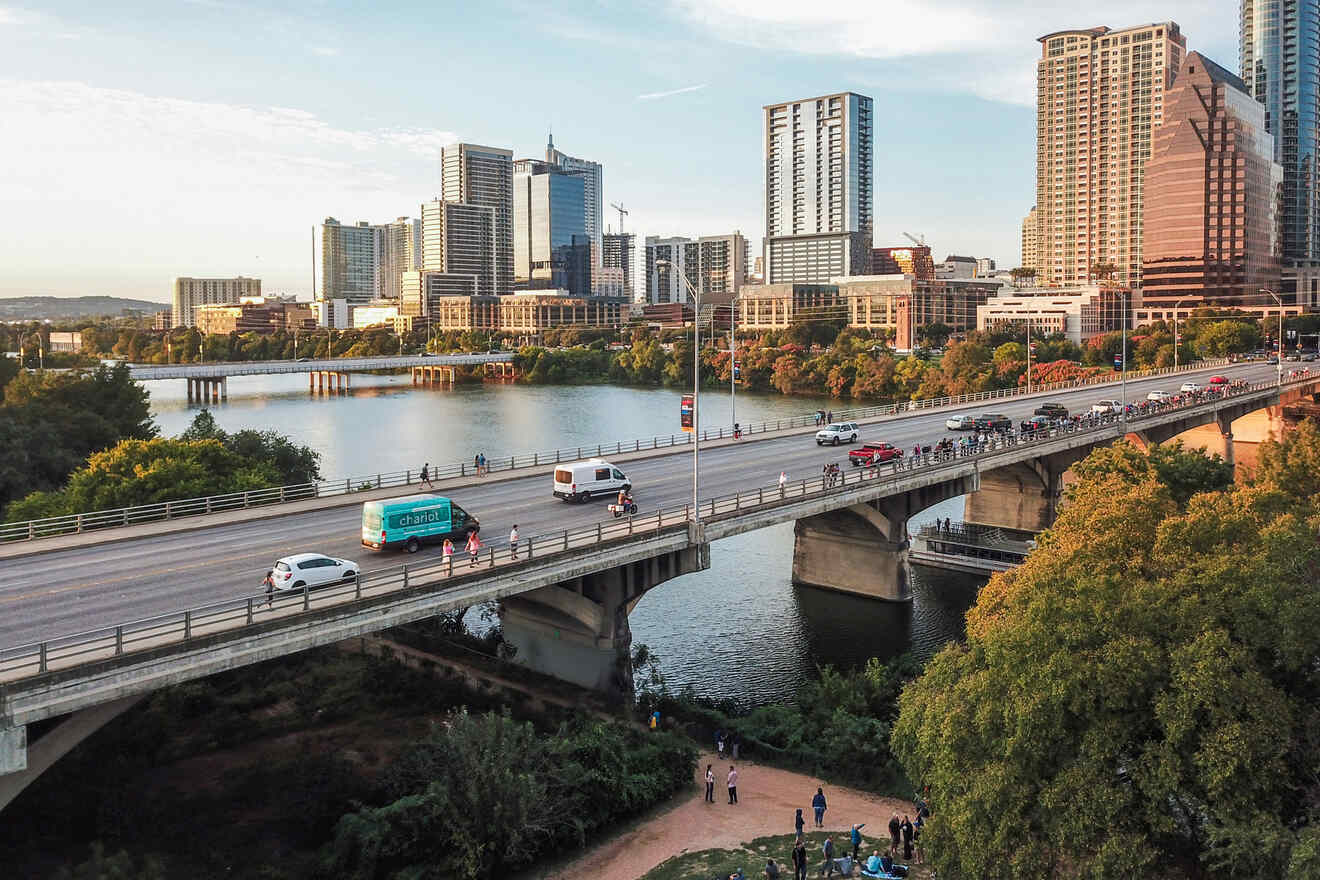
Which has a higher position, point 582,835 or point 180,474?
point 180,474

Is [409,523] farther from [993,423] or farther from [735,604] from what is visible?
[993,423]

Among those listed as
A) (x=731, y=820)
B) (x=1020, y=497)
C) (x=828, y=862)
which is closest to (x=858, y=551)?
(x=1020, y=497)

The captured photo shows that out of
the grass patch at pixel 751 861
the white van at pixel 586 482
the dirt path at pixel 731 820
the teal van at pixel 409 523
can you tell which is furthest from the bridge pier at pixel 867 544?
the grass patch at pixel 751 861

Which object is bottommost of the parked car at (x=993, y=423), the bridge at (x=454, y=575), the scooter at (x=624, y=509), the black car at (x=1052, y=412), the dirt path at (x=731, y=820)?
the dirt path at (x=731, y=820)

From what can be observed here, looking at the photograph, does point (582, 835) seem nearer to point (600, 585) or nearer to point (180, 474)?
point (600, 585)

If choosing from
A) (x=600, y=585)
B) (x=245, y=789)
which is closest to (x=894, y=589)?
(x=600, y=585)

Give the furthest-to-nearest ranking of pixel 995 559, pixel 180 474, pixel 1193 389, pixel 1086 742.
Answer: pixel 1193 389 → pixel 995 559 → pixel 180 474 → pixel 1086 742

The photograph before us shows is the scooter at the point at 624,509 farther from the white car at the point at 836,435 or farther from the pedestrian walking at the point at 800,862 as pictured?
the white car at the point at 836,435
